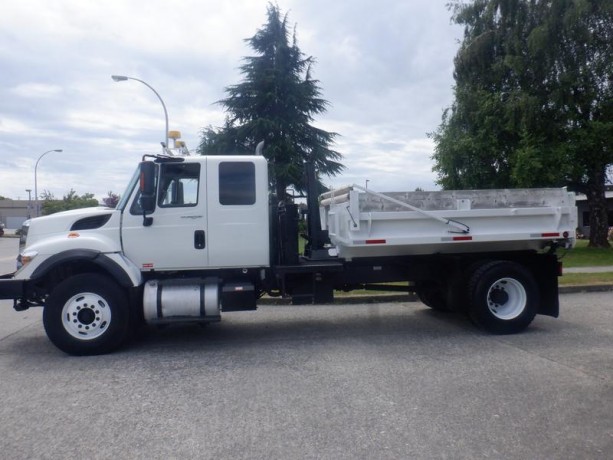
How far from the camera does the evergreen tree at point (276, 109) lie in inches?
1011

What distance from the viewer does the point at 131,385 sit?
19.7ft

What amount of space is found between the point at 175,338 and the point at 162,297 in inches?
43.4

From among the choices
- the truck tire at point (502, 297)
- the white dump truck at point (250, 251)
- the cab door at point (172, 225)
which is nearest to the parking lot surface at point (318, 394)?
the truck tire at point (502, 297)

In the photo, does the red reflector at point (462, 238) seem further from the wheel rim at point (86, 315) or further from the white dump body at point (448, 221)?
the wheel rim at point (86, 315)

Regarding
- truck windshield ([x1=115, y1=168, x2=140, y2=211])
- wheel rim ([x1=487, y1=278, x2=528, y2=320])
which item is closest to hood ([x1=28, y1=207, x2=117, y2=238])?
truck windshield ([x1=115, y1=168, x2=140, y2=211])

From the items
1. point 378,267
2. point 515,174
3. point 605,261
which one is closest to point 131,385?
point 378,267

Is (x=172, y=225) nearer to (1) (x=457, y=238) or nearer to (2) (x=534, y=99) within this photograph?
(1) (x=457, y=238)

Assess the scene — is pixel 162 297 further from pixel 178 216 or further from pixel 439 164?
pixel 439 164

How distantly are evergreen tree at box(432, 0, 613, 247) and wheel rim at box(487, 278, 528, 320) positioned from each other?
14735mm

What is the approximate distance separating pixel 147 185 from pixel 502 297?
16.6ft

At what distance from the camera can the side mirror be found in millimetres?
7312

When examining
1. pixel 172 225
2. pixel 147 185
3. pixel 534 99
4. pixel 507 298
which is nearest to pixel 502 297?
pixel 507 298

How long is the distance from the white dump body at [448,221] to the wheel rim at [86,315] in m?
3.19

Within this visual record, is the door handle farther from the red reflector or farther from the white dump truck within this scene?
the red reflector
